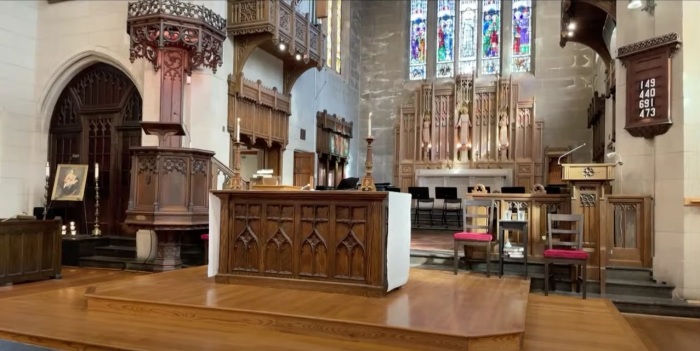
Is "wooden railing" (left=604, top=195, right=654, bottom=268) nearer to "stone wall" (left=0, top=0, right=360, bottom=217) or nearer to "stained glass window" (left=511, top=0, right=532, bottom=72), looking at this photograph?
"stone wall" (left=0, top=0, right=360, bottom=217)

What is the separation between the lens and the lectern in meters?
5.52

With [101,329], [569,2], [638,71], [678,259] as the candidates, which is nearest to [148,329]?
[101,329]

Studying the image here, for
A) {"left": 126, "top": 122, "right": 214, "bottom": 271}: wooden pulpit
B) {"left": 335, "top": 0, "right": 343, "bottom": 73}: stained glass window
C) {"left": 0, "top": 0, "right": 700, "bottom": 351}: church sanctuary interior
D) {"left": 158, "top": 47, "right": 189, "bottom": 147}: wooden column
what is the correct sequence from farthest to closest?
{"left": 335, "top": 0, "right": 343, "bottom": 73}: stained glass window, {"left": 158, "top": 47, "right": 189, "bottom": 147}: wooden column, {"left": 126, "top": 122, "right": 214, "bottom": 271}: wooden pulpit, {"left": 0, "top": 0, "right": 700, "bottom": 351}: church sanctuary interior

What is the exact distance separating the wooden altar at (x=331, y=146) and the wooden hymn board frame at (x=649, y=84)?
7.03 m

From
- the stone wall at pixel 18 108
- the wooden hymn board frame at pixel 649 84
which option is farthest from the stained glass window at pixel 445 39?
the stone wall at pixel 18 108

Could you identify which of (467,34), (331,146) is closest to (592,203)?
(331,146)

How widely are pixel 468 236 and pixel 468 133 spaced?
8553 mm

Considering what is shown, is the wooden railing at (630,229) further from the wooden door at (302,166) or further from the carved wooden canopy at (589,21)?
the wooden door at (302,166)

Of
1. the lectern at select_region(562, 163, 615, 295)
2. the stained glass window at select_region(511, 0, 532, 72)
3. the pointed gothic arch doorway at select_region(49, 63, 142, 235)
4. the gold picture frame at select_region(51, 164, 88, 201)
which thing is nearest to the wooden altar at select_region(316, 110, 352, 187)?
the pointed gothic arch doorway at select_region(49, 63, 142, 235)

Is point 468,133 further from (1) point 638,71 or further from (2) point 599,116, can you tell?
(1) point 638,71

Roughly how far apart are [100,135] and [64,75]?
1.20 meters

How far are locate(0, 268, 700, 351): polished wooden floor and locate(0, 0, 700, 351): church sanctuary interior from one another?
26 millimetres

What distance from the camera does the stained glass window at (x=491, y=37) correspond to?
1444 cm

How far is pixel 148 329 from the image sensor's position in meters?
3.54
